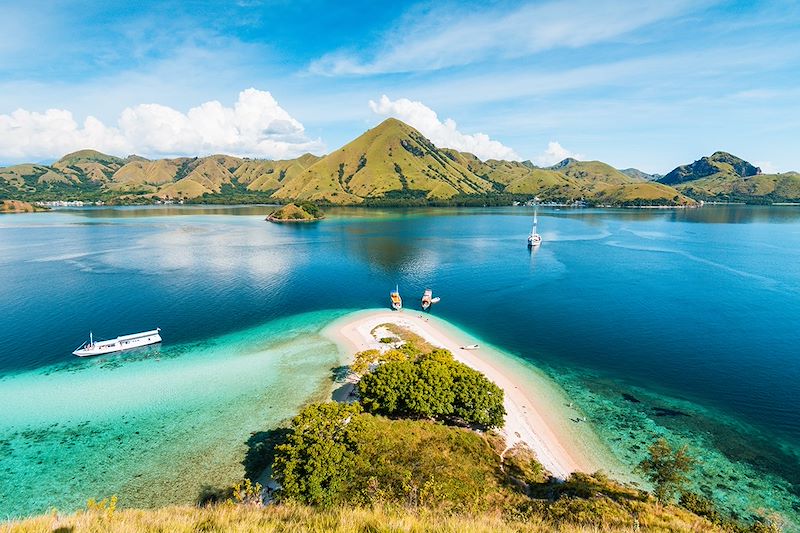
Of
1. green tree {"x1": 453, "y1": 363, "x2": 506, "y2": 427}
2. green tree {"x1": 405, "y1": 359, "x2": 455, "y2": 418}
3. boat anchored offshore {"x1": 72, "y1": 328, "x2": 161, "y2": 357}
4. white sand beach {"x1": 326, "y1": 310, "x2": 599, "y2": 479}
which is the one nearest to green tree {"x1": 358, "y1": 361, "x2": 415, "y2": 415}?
green tree {"x1": 405, "y1": 359, "x2": 455, "y2": 418}

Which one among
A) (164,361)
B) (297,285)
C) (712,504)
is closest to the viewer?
(712,504)

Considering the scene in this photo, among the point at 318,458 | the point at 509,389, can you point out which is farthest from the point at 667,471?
the point at 318,458

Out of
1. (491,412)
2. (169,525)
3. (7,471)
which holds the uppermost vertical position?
(169,525)

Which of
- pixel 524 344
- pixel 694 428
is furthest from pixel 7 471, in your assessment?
pixel 694 428

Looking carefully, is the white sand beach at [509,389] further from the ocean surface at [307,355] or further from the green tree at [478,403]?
the ocean surface at [307,355]

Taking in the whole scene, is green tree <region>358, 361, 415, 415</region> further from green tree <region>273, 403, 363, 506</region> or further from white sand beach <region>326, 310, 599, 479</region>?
white sand beach <region>326, 310, 599, 479</region>

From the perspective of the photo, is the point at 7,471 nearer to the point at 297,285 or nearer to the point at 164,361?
the point at 164,361

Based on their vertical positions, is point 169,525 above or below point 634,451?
above
